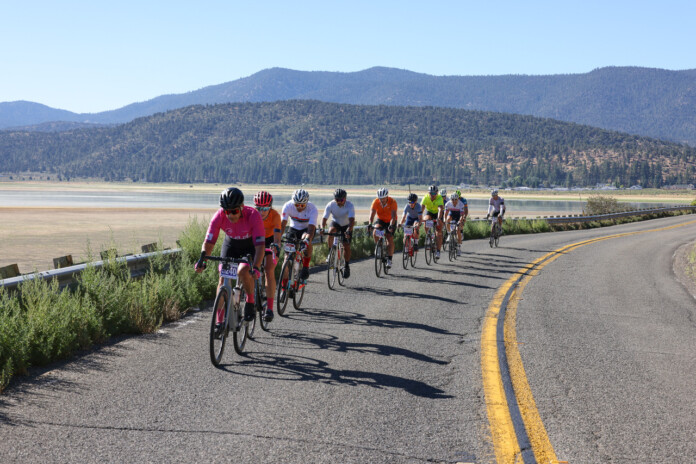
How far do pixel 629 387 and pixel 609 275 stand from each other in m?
10.5

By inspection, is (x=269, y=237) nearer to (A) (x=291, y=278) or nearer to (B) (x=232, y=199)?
(A) (x=291, y=278)

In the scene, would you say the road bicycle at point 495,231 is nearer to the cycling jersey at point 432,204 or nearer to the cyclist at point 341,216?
the cycling jersey at point 432,204

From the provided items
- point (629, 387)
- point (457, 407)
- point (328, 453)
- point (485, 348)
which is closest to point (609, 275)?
point (485, 348)

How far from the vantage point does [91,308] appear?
7902 millimetres

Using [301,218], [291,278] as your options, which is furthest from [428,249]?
[291,278]

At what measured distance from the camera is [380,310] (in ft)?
33.9

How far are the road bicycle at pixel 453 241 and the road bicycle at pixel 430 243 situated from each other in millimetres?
714

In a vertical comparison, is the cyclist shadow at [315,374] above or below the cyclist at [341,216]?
below

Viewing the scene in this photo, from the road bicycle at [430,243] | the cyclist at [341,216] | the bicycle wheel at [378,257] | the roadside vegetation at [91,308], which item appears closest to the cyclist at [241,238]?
the roadside vegetation at [91,308]

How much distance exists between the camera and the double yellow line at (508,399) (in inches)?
178

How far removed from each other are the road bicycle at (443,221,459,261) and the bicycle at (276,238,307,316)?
8973mm

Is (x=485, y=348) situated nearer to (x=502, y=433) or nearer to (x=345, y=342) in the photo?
(x=345, y=342)

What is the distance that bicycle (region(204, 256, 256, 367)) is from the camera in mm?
6668

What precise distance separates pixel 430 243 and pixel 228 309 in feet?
38.3
